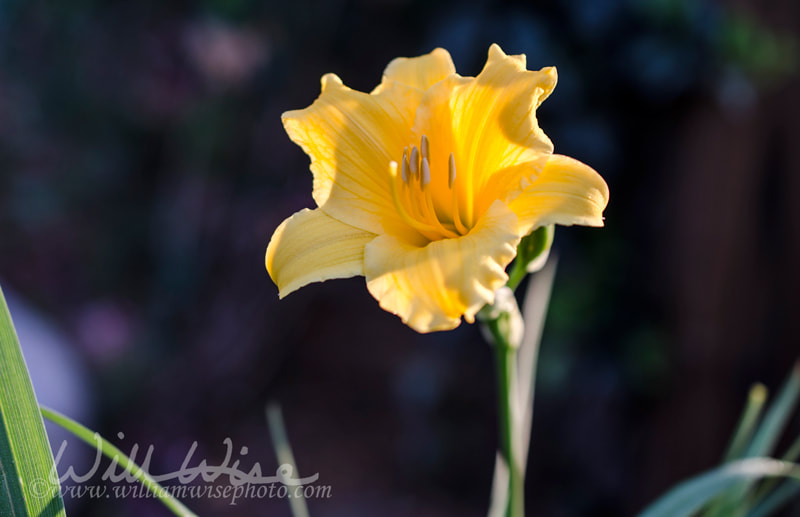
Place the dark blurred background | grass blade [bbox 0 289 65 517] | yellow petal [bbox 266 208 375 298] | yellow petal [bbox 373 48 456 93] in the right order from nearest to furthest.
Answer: grass blade [bbox 0 289 65 517], yellow petal [bbox 266 208 375 298], yellow petal [bbox 373 48 456 93], the dark blurred background

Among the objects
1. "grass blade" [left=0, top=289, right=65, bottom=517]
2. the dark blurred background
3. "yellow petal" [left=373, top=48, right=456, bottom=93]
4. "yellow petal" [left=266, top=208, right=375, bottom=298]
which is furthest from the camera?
the dark blurred background

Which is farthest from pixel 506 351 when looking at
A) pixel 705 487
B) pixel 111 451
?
pixel 111 451

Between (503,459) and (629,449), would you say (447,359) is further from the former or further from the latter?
(503,459)

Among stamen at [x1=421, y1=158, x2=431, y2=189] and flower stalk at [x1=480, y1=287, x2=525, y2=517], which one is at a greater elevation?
stamen at [x1=421, y1=158, x2=431, y2=189]

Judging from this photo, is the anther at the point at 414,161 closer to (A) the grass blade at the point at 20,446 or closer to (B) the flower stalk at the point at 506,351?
(B) the flower stalk at the point at 506,351

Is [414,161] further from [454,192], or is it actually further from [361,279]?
[361,279]

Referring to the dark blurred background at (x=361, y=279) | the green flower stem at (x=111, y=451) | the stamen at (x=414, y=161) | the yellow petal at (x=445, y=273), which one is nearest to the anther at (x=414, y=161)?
the stamen at (x=414, y=161)

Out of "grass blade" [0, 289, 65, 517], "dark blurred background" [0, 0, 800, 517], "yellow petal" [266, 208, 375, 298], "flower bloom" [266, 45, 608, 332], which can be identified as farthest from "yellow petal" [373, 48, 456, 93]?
"dark blurred background" [0, 0, 800, 517]
